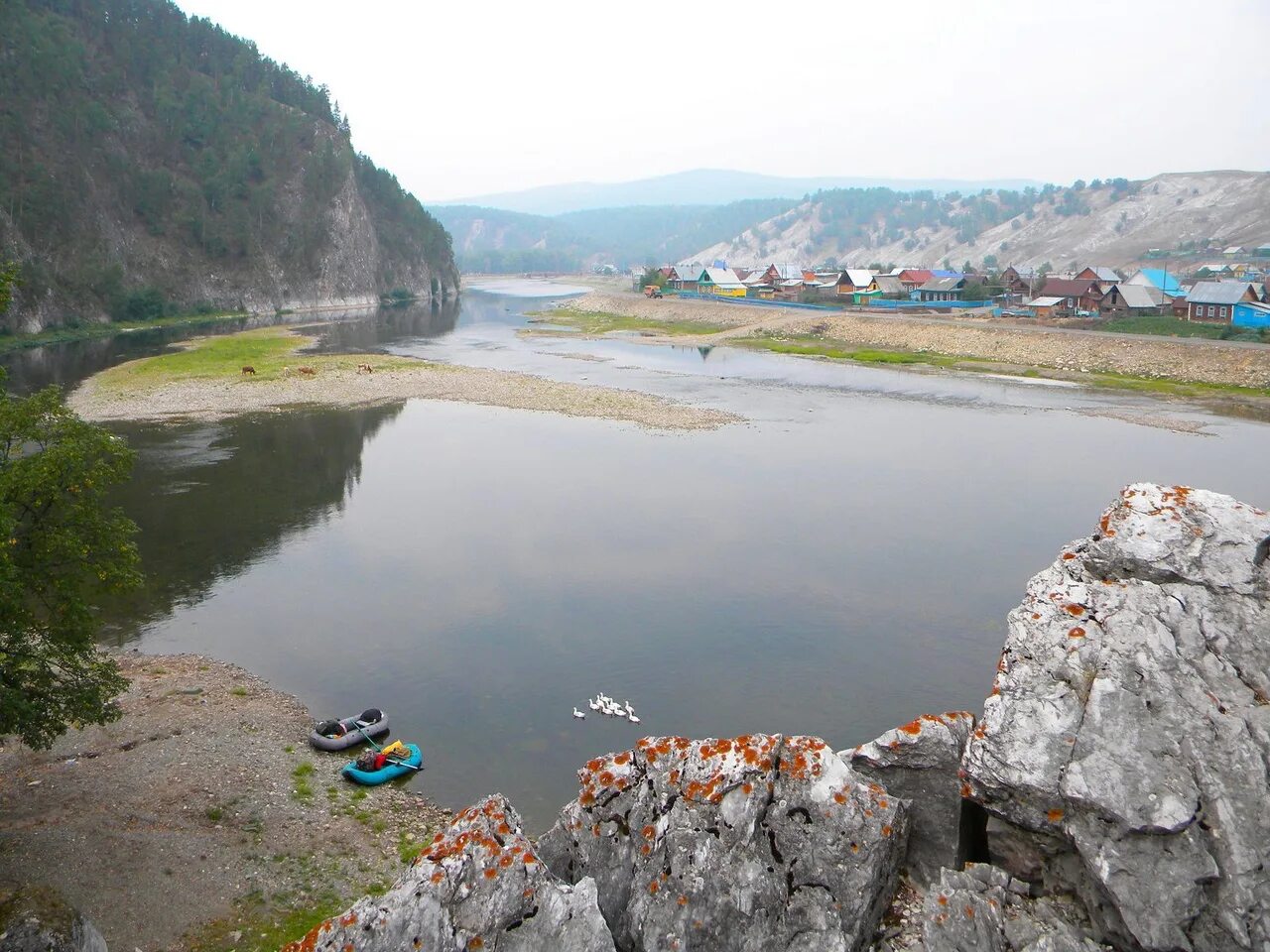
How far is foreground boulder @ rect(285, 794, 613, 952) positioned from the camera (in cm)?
669

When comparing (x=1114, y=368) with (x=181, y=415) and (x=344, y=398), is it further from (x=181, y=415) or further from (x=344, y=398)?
(x=181, y=415)

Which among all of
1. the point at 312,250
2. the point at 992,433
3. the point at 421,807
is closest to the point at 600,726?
the point at 421,807

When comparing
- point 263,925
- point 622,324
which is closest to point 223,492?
point 263,925

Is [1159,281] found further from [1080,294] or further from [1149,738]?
[1149,738]

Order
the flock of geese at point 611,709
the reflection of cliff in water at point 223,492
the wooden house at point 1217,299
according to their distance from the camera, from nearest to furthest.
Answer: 1. the flock of geese at point 611,709
2. the reflection of cliff in water at point 223,492
3. the wooden house at point 1217,299

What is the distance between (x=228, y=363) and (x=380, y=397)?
20911 mm

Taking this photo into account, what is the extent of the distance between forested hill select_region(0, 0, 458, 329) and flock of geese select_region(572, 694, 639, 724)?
3504 inches

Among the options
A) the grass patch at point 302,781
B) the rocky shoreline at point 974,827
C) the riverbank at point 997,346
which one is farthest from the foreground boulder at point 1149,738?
the riverbank at point 997,346

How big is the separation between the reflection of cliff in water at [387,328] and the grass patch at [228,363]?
5.28 meters

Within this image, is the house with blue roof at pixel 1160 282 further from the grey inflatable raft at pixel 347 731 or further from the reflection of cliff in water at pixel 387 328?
the grey inflatable raft at pixel 347 731

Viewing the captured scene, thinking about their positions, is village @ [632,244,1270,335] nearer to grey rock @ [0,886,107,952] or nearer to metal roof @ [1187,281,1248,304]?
metal roof @ [1187,281,1248,304]

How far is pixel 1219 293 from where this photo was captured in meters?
83.6

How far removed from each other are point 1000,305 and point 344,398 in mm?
86977

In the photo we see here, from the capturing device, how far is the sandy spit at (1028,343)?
222 ft
